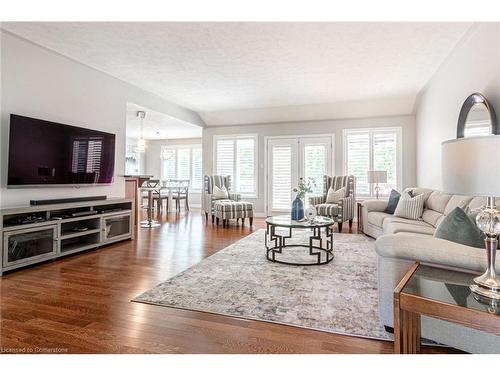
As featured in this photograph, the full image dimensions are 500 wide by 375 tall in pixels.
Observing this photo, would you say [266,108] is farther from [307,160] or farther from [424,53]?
[424,53]

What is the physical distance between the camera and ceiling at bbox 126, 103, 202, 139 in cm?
604

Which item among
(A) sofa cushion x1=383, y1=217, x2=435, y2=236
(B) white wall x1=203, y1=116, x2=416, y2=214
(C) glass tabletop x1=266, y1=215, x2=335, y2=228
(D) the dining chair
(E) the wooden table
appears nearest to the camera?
(E) the wooden table

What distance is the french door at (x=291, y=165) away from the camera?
6867 millimetres

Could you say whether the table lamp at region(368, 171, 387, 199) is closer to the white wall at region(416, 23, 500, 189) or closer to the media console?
the white wall at region(416, 23, 500, 189)

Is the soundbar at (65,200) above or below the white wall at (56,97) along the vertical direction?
below

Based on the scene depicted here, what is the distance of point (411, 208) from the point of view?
13.0 ft

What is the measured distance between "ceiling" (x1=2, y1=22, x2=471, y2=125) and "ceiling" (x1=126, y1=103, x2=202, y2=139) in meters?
0.67

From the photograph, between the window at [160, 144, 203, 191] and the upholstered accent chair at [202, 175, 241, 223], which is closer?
the upholstered accent chair at [202, 175, 241, 223]

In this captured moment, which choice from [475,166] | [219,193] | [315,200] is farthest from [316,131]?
[475,166]

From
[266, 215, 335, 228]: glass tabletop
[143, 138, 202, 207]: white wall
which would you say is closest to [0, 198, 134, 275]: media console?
[266, 215, 335, 228]: glass tabletop

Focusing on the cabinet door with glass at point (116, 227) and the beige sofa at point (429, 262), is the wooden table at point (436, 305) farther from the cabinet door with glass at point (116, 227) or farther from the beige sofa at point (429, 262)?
the cabinet door with glass at point (116, 227)

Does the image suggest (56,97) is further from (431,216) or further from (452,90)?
(452,90)

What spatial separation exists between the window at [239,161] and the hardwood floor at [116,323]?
4.52 m

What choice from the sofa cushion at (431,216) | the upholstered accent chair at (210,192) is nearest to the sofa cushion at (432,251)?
the sofa cushion at (431,216)
